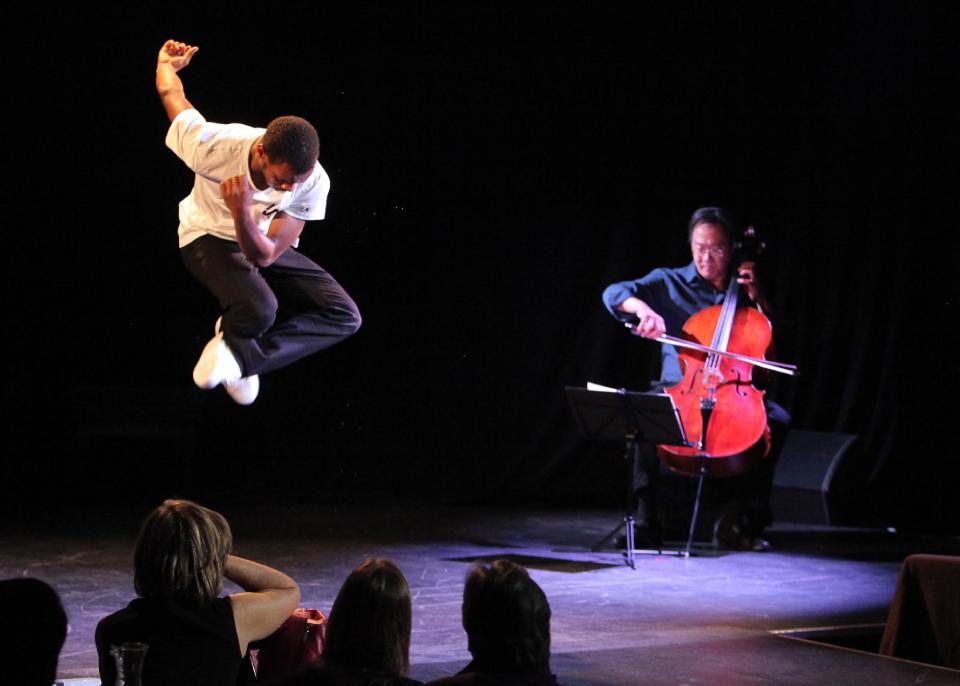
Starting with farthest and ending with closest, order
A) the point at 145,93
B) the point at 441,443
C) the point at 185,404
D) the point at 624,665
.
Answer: the point at 441,443
the point at 185,404
the point at 145,93
the point at 624,665

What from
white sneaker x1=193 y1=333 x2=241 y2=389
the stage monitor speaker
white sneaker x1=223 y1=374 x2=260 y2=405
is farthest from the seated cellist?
white sneaker x1=193 y1=333 x2=241 y2=389

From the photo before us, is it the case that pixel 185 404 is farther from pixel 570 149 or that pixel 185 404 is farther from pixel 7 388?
pixel 570 149

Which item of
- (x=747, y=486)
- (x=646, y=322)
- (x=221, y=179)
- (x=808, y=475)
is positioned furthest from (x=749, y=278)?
(x=221, y=179)

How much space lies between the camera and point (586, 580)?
6484 millimetres

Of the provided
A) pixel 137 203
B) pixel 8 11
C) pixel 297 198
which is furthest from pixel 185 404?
pixel 297 198

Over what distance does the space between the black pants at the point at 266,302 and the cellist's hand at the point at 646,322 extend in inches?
106

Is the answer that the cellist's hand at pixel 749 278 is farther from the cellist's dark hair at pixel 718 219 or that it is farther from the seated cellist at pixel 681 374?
the cellist's dark hair at pixel 718 219

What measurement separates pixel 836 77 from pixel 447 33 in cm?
267

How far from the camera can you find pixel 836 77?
30.0ft

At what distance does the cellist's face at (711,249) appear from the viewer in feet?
25.2

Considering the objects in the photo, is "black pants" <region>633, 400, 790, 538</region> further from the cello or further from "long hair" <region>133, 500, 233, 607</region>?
"long hair" <region>133, 500, 233, 607</region>

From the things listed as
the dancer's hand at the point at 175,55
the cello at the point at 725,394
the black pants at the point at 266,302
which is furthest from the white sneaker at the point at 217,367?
the cello at the point at 725,394

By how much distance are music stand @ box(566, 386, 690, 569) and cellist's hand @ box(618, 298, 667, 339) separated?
49 centimetres

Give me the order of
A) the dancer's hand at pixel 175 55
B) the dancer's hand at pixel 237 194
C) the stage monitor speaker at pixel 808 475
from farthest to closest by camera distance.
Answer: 1. the stage monitor speaker at pixel 808 475
2. the dancer's hand at pixel 175 55
3. the dancer's hand at pixel 237 194
